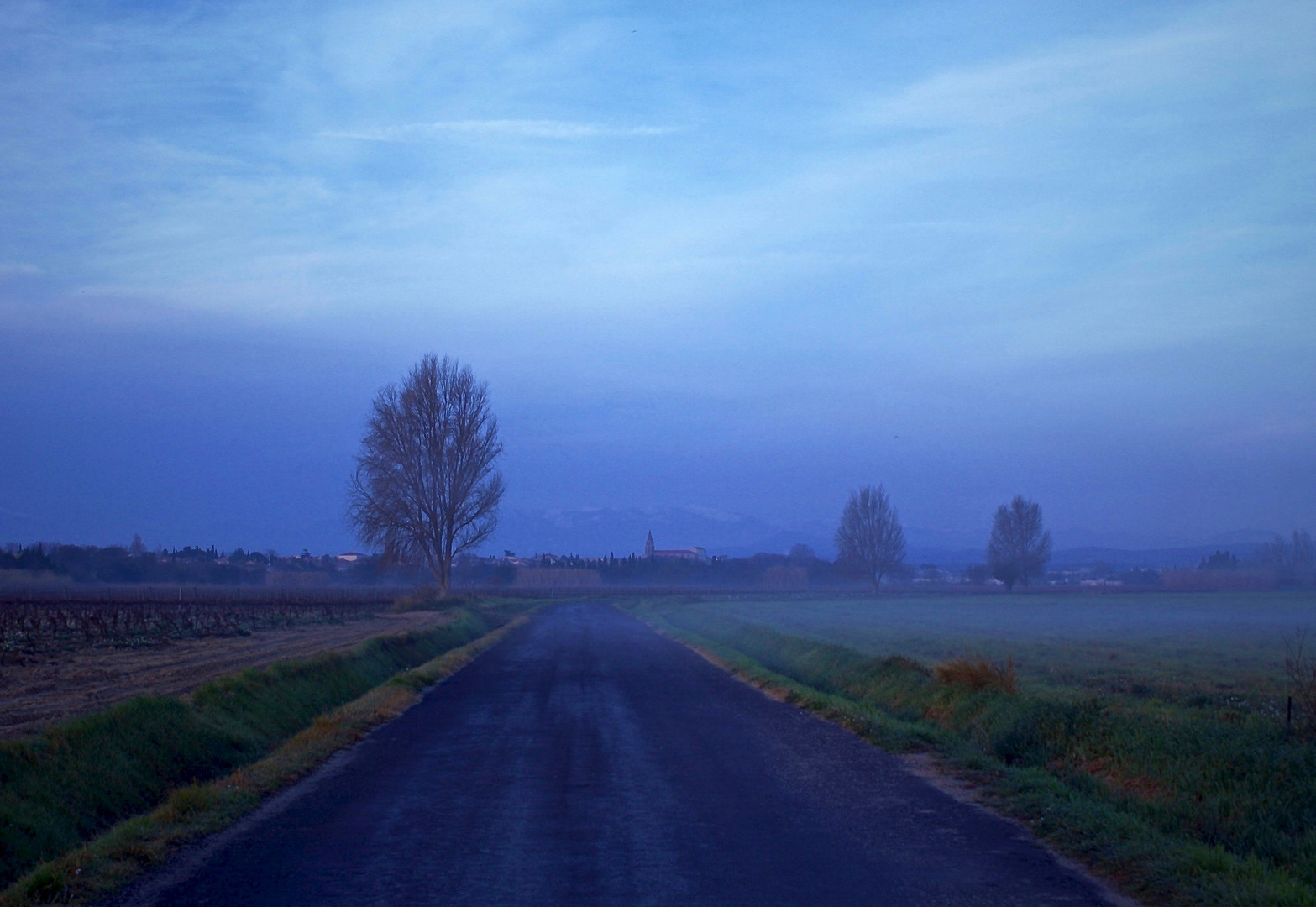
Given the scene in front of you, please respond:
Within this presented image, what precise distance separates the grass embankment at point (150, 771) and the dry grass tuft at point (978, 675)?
9570 mm

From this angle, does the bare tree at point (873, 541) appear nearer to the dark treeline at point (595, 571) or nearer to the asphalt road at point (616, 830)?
the dark treeline at point (595, 571)

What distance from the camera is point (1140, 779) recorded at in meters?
10.4

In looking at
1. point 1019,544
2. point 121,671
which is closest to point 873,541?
point 1019,544

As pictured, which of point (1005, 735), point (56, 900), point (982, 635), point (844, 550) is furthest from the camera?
point (844, 550)

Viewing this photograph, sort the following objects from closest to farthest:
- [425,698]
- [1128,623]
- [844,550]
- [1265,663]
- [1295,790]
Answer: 1. [1295,790]
2. [425,698]
3. [1265,663]
4. [1128,623]
5. [844,550]

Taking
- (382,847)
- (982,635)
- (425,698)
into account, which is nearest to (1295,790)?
(382,847)

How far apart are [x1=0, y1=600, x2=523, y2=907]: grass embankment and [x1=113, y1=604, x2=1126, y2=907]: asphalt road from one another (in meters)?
0.46

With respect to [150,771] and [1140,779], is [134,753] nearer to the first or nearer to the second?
[150,771]

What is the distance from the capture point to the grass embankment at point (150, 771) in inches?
307

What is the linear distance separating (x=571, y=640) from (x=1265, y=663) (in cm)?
2178

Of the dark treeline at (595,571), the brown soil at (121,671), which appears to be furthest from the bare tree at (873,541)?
the brown soil at (121,671)

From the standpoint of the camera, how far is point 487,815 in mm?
9258

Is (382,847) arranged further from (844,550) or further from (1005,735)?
(844,550)

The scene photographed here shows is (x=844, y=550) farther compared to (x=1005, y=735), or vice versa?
(x=844, y=550)
